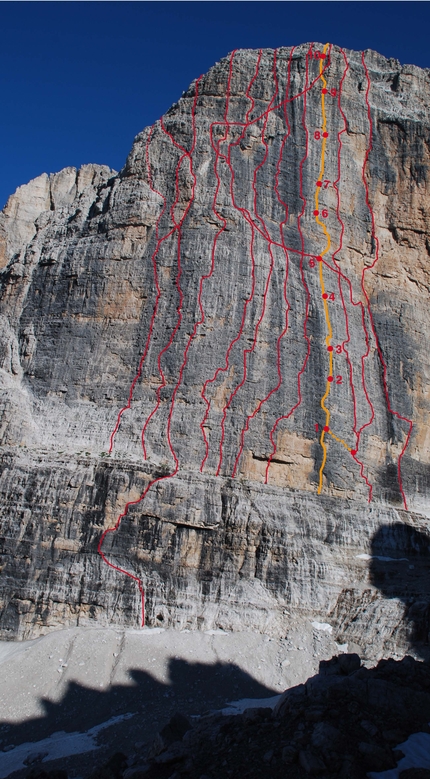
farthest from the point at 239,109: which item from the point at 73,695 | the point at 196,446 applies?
the point at 73,695

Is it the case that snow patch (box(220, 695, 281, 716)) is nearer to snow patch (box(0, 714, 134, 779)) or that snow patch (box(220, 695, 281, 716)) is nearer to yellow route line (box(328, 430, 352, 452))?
snow patch (box(0, 714, 134, 779))

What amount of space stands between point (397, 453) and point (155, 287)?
10.8 meters

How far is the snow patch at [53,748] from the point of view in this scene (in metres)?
10.5

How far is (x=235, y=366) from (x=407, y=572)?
861cm

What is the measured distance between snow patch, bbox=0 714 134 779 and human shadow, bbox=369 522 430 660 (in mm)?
8177

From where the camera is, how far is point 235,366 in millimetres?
20438

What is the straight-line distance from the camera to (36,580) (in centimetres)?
1620

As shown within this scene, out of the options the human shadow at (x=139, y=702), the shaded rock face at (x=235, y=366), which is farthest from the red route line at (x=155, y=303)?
the human shadow at (x=139, y=702)

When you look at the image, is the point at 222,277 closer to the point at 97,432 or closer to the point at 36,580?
the point at 97,432

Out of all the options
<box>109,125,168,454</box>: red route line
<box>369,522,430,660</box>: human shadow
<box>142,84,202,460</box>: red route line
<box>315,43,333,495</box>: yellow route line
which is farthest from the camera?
<box>315,43,333,495</box>: yellow route line

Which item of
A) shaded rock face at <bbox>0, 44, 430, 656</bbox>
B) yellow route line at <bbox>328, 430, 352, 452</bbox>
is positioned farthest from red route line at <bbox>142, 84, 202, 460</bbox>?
yellow route line at <bbox>328, 430, 352, 452</bbox>

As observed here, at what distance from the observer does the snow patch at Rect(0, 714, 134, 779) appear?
10.5 metres

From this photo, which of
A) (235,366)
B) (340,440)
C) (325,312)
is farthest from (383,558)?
(325,312)

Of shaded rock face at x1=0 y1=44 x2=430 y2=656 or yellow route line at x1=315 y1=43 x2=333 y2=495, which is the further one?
yellow route line at x1=315 y1=43 x2=333 y2=495
